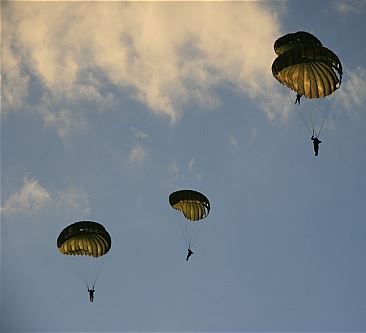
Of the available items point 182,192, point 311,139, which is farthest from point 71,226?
point 311,139

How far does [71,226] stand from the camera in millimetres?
54031

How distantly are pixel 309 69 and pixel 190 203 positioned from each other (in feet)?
40.0

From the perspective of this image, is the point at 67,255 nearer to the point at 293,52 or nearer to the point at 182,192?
the point at 182,192

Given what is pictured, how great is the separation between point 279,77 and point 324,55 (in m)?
2.94

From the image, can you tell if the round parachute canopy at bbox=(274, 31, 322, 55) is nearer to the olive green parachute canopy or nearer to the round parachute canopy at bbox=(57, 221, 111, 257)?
the olive green parachute canopy

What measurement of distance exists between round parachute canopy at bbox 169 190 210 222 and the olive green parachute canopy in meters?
10.0

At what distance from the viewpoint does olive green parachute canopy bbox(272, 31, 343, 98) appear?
48.9 metres

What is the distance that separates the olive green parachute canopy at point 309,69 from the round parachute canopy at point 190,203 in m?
10.0

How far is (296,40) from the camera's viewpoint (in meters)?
51.9

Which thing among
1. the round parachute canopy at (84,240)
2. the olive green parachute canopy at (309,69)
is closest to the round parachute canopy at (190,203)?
the round parachute canopy at (84,240)

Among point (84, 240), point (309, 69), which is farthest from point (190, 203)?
point (309, 69)

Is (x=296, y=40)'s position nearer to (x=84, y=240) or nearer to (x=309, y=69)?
(x=309, y=69)

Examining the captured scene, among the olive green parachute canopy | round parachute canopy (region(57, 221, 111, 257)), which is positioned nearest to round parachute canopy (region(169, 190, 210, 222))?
round parachute canopy (region(57, 221, 111, 257))

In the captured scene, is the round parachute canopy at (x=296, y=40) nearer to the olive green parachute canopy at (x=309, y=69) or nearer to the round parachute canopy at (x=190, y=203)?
the olive green parachute canopy at (x=309, y=69)
